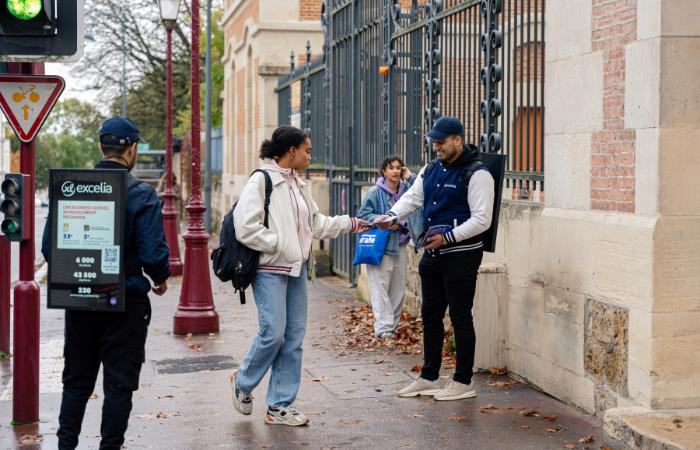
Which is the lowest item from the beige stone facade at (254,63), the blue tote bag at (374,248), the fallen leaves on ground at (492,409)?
the fallen leaves on ground at (492,409)

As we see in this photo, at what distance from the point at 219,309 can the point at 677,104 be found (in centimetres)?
844

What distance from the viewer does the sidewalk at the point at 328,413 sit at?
22.4 ft

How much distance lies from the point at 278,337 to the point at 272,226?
0.70m

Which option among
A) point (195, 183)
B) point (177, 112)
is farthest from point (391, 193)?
point (177, 112)

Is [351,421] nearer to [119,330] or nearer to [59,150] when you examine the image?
[119,330]

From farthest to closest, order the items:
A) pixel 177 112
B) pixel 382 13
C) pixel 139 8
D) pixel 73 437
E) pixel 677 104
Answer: pixel 177 112, pixel 139 8, pixel 382 13, pixel 677 104, pixel 73 437

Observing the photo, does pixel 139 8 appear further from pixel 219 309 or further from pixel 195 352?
pixel 195 352

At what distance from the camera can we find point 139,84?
170 feet

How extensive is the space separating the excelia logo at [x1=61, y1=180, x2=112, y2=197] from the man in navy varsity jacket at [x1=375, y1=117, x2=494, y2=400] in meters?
2.45

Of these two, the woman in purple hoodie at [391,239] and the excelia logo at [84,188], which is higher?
the excelia logo at [84,188]

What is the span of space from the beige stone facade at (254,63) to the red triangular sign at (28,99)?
15.9 meters

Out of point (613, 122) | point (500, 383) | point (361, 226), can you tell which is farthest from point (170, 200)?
point (613, 122)

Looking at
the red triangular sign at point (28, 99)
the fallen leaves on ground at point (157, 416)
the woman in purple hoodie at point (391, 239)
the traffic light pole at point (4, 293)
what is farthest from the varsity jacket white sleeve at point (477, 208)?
the traffic light pole at point (4, 293)

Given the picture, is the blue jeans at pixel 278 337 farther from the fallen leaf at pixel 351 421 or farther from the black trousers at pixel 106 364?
the black trousers at pixel 106 364
